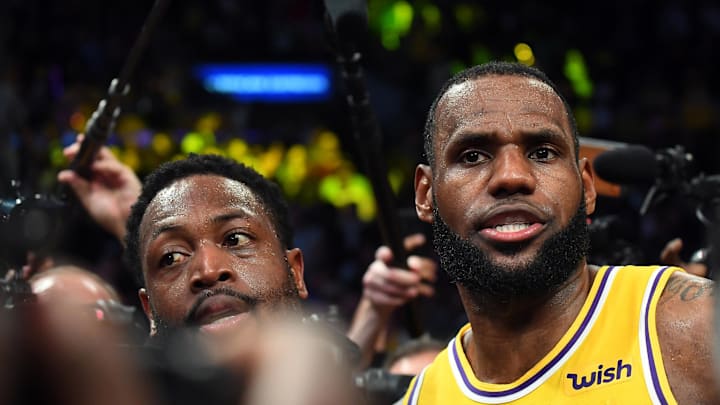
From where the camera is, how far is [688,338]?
1.81 metres

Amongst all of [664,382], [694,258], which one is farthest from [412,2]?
[664,382]

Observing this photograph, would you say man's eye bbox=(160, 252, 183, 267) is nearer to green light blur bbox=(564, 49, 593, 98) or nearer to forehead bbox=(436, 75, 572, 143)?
forehead bbox=(436, 75, 572, 143)

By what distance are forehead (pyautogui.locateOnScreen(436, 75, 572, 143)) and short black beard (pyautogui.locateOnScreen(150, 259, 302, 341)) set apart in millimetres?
502

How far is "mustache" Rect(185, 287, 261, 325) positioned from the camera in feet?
6.66

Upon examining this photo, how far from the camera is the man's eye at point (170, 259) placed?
2244 millimetres

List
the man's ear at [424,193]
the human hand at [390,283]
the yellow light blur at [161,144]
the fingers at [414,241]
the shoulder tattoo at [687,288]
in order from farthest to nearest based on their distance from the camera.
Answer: the yellow light blur at [161,144]
the fingers at [414,241]
the human hand at [390,283]
the man's ear at [424,193]
the shoulder tattoo at [687,288]

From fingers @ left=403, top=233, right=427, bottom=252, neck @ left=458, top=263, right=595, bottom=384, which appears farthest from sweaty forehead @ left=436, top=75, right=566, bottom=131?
fingers @ left=403, top=233, right=427, bottom=252

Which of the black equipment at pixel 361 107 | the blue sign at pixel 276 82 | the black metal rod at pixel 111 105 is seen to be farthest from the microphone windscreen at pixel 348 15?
the blue sign at pixel 276 82

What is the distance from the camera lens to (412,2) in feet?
34.3

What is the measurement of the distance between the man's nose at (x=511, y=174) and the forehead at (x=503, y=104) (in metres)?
0.07

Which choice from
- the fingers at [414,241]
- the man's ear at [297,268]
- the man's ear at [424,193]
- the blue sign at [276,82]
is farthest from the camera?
the blue sign at [276,82]

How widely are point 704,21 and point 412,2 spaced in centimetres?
296

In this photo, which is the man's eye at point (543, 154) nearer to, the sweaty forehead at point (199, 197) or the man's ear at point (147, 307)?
the sweaty forehead at point (199, 197)

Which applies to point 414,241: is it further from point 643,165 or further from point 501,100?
point 501,100
